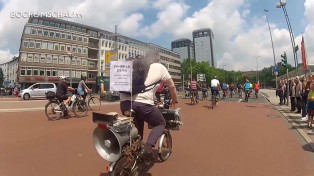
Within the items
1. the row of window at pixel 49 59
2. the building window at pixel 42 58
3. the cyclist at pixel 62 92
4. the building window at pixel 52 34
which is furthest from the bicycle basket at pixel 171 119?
the building window at pixel 52 34

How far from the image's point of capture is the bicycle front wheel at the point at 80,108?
11133mm

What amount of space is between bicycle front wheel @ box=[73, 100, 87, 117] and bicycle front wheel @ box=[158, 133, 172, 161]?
696 cm

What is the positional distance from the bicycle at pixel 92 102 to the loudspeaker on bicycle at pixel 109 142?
949 cm

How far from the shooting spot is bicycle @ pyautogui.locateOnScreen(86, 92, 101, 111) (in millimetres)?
13078

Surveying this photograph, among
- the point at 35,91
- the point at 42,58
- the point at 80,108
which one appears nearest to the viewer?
the point at 80,108

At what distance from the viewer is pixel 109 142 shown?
3703 millimetres

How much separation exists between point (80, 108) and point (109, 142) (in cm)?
798

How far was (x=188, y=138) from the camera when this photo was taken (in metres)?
7.01

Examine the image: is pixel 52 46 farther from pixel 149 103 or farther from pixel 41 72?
pixel 149 103

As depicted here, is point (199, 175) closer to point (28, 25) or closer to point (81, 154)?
point (81, 154)

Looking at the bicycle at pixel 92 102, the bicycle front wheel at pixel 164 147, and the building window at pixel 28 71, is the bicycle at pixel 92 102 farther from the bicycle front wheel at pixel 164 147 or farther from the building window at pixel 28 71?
the building window at pixel 28 71

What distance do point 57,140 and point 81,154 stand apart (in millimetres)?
1591

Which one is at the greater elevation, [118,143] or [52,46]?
[52,46]

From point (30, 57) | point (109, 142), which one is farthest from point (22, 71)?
point (109, 142)
